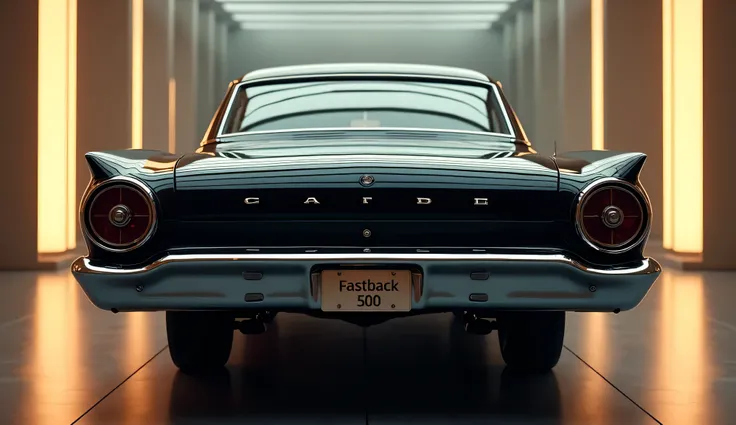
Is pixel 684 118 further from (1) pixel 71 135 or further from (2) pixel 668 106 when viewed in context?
(1) pixel 71 135

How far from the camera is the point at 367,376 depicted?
4.29 meters

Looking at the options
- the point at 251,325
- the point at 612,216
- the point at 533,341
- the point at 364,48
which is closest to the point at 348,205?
the point at 612,216

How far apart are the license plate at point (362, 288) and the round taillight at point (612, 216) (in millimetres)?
636

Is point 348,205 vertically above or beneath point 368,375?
above

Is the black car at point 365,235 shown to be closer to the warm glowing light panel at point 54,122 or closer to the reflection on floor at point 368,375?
the reflection on floor at point 368,375

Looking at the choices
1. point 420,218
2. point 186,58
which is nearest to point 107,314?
point 420,218

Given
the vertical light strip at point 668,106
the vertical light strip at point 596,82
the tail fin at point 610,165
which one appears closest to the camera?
the tail fin at point 610,165

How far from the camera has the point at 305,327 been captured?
19.3 ft

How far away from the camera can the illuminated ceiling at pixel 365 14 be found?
22.7 meters

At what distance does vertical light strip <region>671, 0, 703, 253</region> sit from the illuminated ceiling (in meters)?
13.1

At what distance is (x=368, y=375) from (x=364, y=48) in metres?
22.1

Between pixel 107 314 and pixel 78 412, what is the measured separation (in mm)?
2993

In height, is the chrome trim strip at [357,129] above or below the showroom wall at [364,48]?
below

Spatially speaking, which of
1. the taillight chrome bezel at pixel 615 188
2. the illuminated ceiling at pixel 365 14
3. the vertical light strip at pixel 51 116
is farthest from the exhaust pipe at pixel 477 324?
the illuminated ceiling at pixel 365 14
